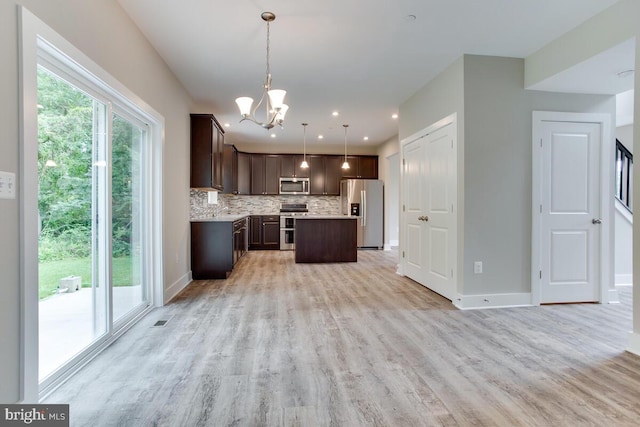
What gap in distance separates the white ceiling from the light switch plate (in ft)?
5.97

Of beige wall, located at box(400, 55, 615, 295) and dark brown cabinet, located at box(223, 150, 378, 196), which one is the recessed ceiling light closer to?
beige wall, located at box(400, 55, 615, 295)

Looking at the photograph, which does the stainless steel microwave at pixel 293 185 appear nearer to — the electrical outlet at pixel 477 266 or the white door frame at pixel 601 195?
the electrical outlet at pixel 477 266

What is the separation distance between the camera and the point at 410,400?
1.81m

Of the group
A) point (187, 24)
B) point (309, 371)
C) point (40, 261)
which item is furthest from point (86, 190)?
point (309, 371)

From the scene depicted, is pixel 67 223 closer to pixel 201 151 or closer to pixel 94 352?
pixel 94 352

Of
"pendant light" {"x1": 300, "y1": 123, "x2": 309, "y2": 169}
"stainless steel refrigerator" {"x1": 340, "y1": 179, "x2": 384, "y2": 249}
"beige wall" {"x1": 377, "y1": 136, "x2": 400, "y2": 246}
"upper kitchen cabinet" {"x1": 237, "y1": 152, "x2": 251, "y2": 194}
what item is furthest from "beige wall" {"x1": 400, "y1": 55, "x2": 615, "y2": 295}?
"upper kitchen cabinet" {"x1": 237, "y1": 152, "x2": 251, "y2": 194}

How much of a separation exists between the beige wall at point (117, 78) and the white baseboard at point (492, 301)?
323 cm

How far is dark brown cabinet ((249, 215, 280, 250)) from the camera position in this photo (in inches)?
320

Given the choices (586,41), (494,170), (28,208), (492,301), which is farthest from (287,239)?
→ (28,208)

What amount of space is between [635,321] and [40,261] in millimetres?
Answer: 3972

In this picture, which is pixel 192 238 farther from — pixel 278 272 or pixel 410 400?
pixel 410 400

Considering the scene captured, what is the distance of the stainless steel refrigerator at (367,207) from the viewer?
805 centimetres

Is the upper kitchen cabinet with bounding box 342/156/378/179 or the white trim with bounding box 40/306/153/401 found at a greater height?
the upper kitchen cabinet with bounding box 342/156/378/179

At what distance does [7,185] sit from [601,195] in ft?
16.5
